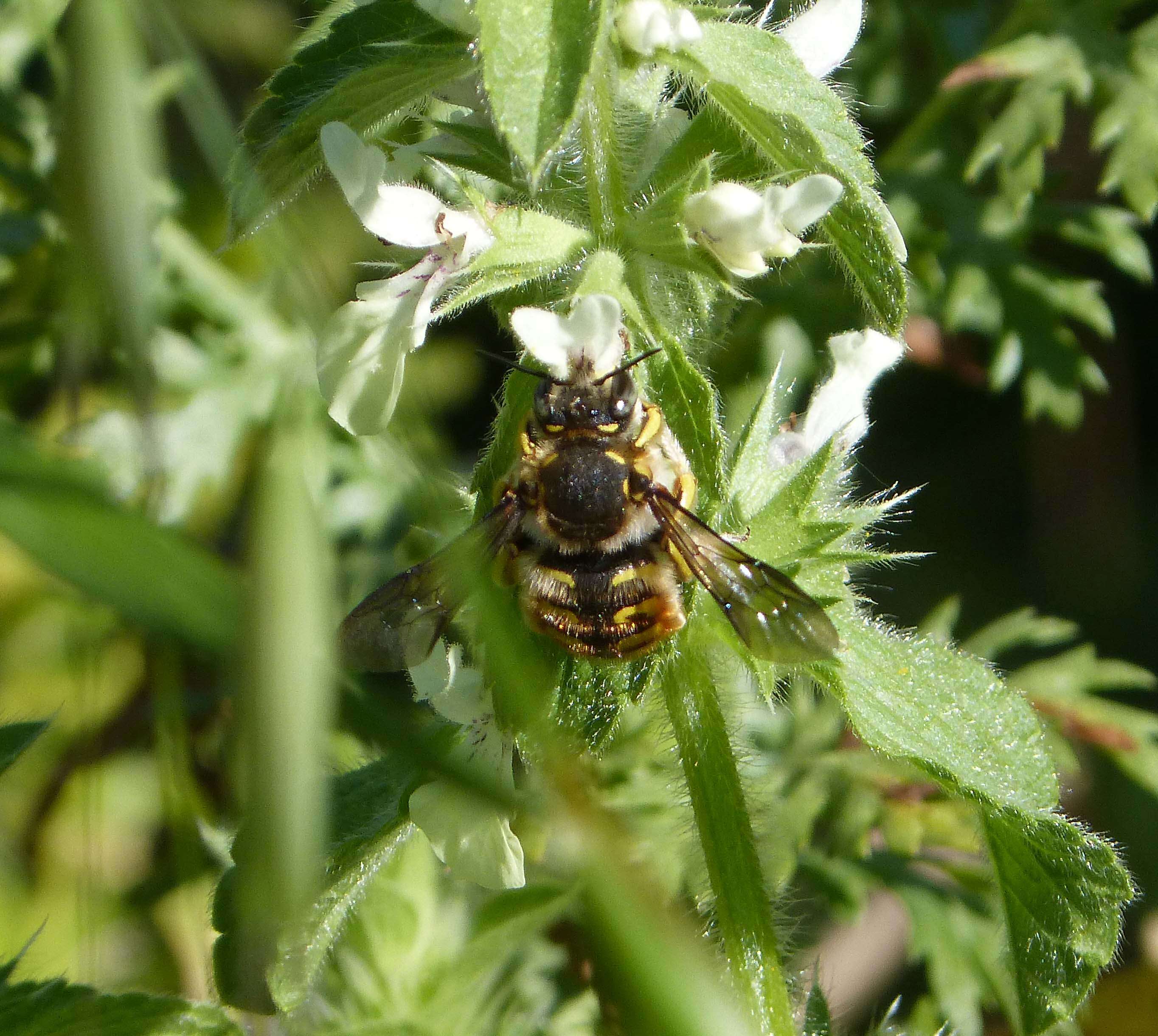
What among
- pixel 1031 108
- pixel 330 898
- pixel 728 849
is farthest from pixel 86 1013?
pixel 1031 108

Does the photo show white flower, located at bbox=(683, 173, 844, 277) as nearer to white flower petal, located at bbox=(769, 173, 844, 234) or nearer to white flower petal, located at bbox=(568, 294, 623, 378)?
white flower petal, located at bbox=(769, 173, 844, 234)

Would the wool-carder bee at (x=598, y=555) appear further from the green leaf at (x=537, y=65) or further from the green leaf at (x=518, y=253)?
the green leaf at (x=537, y=65)

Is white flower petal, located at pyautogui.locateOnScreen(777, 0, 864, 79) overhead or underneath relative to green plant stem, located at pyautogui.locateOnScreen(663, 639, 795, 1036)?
overhead

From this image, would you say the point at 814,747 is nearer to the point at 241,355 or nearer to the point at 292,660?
the point at 241,355

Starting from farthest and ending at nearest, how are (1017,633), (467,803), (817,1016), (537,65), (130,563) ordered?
(1017,633) → (817,1016) → (467,803) → (537,65) → (130,563)

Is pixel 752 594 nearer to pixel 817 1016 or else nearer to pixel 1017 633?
pixel 817 1016

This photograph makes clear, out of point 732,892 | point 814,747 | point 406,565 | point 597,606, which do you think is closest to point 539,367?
point 597,606

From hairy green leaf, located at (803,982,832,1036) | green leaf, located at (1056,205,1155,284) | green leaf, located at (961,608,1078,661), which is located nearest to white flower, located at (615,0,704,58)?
hairy green leaf, located at (803,982,832,1036)
